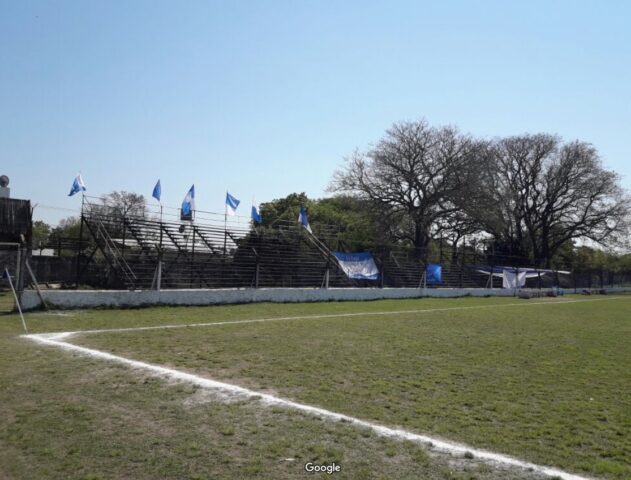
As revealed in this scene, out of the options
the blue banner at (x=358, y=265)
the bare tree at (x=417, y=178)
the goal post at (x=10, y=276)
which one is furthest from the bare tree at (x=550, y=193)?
the goal post at (x=10, y=276)

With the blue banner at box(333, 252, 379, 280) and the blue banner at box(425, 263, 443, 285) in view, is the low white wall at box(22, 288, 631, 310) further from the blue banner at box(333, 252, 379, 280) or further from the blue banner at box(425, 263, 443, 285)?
the blue banner at box(425, 263, 443, 285)

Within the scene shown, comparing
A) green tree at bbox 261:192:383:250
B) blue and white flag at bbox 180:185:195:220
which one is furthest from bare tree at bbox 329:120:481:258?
blue and white flag at bbox 180:185:195:220

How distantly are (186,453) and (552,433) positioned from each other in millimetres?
3505

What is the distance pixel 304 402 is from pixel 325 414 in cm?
57

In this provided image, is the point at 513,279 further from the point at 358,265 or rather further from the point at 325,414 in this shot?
the point at 325,414

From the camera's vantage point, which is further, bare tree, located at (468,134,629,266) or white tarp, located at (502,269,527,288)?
bare tree, located at (468,134,629,266)

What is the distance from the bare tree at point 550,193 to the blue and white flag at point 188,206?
33577 mm

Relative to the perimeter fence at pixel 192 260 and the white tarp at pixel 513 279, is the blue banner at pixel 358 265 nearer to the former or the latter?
the perimeter fence at pixel 192 260

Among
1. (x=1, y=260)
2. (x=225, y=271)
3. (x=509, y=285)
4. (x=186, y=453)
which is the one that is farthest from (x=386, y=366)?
(x=509, y=285)

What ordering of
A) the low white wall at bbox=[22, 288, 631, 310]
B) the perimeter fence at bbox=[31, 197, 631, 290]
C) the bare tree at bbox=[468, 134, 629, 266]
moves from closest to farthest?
the low white wall at bbox=[22, 288, 631, 310] < the perimeter fence at bbox=[31, 197, 631, 290] < the bare tree at bbox=[468, 134, 629, 266]

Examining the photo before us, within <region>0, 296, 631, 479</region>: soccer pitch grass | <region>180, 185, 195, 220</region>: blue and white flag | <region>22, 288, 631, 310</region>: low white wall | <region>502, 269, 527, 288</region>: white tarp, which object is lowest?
<region>0, 296, 631, 479</region>: soccer pitch grass

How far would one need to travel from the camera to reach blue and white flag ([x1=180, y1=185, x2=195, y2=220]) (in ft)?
76.5

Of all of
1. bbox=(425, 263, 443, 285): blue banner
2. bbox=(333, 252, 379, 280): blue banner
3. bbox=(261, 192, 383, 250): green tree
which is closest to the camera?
→ bbox=(333, 252, 379, 280): blue banner

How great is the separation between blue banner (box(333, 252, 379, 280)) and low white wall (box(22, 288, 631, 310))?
1.30m
